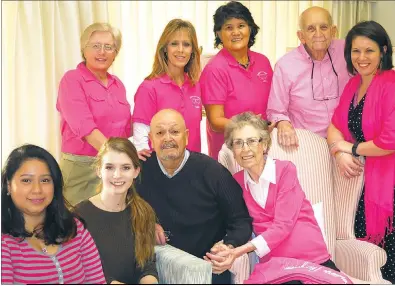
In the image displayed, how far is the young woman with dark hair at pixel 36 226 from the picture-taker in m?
1.95

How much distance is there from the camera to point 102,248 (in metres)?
2.22

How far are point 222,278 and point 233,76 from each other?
1115 millimetres

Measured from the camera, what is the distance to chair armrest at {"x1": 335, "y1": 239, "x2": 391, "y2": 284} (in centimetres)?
243

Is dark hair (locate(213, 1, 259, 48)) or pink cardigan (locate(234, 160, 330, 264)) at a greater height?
dark hair (locate(213, 1, 259, 48))

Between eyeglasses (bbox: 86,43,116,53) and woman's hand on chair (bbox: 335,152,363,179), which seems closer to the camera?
woman's hand on chair (bbox: 335,152,363,179)

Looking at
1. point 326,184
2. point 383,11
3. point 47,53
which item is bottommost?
point 326,184

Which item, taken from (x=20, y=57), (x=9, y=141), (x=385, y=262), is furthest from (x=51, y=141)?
(x=385, y=262)

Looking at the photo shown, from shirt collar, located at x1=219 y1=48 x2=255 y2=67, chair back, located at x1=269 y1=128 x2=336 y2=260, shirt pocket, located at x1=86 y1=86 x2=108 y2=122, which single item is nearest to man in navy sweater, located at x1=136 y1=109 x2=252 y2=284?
chair back, located at x1=269 y1=128 x2=336 y2=260

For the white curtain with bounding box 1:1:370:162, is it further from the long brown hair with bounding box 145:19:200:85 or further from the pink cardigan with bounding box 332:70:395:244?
the pink cardigan with bounding box 332:70:395:244

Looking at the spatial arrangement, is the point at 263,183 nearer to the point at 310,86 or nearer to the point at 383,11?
the point at 310,86

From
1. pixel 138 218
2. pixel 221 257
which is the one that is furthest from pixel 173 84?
pixel 221 257

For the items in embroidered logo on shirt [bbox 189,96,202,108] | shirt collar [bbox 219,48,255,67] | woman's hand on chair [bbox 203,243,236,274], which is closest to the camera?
woman's hand on chair [bbox 203,243,236,274]

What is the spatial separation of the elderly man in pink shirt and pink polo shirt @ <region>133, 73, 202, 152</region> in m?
0.42

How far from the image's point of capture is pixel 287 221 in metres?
2.39
